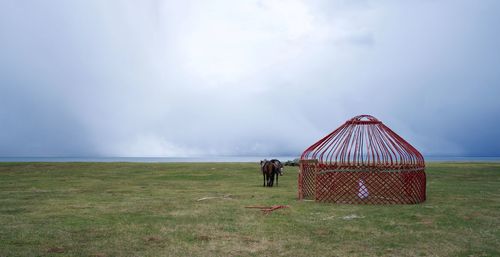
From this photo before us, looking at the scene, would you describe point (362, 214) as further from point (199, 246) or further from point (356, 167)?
point (199, 246)

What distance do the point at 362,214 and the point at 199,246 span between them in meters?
5.86

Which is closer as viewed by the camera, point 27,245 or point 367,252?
point 367,252

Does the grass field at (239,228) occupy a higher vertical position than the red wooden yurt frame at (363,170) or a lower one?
lower

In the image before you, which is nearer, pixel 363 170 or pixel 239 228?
pixel 239 228

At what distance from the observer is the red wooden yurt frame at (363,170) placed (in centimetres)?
1527

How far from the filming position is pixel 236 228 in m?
9.95

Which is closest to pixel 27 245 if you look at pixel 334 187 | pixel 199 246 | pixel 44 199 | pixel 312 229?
pixel 199 246

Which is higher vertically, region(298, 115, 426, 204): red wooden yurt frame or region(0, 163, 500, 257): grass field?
region(298, 115, 426, 204): red wooden yurt frame

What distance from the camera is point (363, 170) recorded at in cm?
1538

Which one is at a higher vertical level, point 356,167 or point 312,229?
point 356,167

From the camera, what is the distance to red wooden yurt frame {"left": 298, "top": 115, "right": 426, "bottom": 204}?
1527 centimetres

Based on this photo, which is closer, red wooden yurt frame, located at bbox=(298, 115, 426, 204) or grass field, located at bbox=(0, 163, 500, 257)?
grass field, located at bbox=(0, 163, 500, 257)

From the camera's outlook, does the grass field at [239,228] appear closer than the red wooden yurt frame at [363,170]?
Yes

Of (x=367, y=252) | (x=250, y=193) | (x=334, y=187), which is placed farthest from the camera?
(x=250, y=193)
